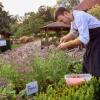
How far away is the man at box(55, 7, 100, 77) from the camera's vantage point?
5.32 meters

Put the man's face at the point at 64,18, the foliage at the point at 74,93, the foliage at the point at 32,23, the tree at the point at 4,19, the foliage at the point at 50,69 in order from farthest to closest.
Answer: the foliage at the point at 32,23 → the tree at the point at 4,19 → the foliage at the point at 50,69 → the man's face at the point at 64,18 → the foliage at the point at 74,93

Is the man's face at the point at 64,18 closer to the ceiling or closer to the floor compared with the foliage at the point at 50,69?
closer to the ceiling

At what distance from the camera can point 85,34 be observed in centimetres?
527

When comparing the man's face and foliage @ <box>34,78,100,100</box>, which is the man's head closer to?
the man's face

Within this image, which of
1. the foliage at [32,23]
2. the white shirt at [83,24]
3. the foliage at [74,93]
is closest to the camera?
the foliage at [74,93]

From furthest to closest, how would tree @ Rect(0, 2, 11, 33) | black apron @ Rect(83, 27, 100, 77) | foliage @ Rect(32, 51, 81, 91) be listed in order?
tree @ Rect(0, 2, 11, 33) < foliage @ Rect(32, 51, 81, 91) < black apron @ Rect(83, 27, 100, 77)

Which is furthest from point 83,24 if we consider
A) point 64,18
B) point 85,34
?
point 64,18

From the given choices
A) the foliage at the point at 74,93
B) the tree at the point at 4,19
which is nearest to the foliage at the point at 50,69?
the foliage at the point at 74,93

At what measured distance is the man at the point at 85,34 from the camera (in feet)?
17.5

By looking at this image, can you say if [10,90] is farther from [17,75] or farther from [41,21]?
[41,21]

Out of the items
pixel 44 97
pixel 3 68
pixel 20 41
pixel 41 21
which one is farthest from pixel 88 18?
pixel 41 21

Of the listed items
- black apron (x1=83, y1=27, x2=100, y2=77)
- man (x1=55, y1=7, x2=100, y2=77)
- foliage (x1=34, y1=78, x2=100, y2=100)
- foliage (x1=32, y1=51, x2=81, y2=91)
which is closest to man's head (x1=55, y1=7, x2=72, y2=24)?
man (x1=55, y1=7, x2=100, y2=77)

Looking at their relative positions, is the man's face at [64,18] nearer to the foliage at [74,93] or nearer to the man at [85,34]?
the man at [85,34]

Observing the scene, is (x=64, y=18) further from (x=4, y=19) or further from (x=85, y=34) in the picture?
(x=4, y=19)
